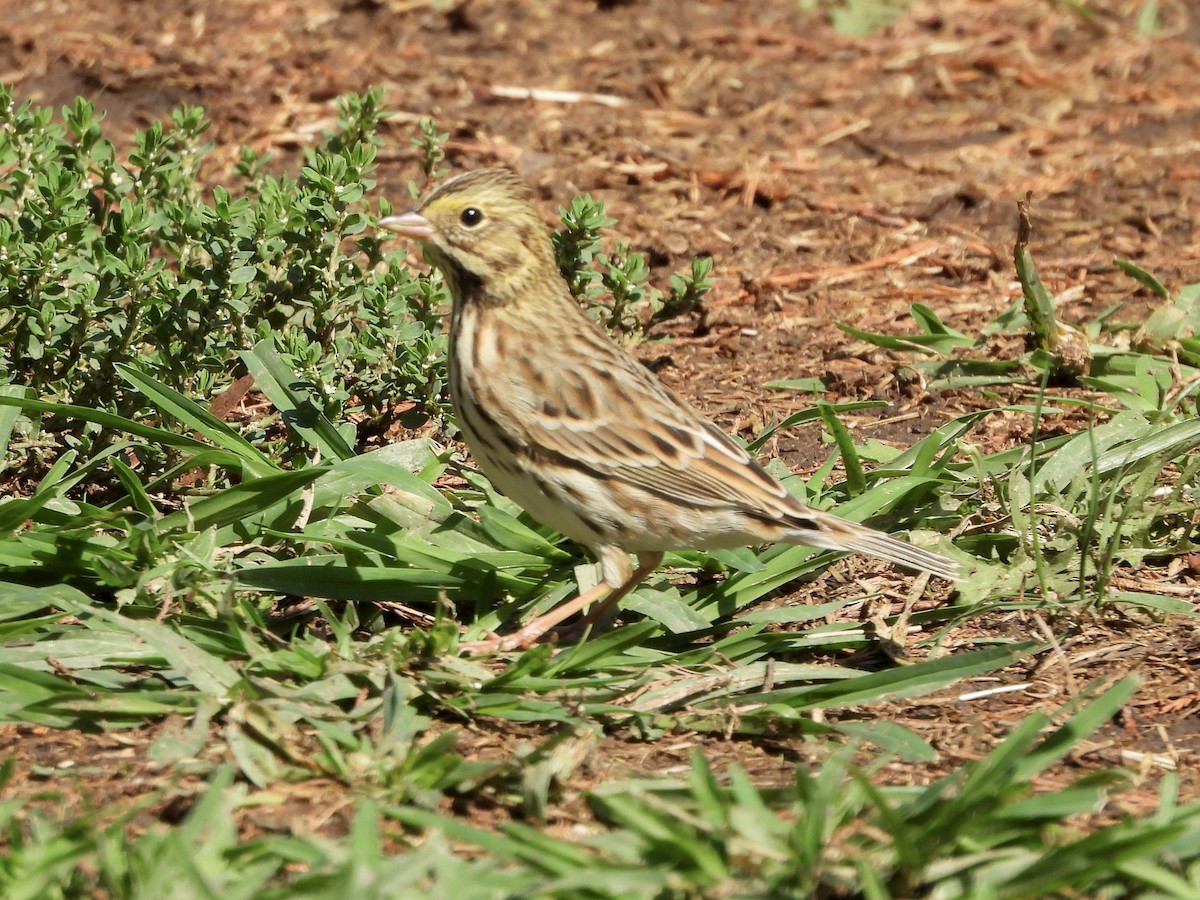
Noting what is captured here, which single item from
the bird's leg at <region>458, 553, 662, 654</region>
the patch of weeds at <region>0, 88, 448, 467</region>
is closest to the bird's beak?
the patch of weeds at <region>0, 88, 448, 467</region>

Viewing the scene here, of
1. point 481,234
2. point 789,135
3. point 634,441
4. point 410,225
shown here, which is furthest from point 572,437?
point 789,135

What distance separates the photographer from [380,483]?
19.0 feet

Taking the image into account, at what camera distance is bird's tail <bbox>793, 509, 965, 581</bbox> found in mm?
5355

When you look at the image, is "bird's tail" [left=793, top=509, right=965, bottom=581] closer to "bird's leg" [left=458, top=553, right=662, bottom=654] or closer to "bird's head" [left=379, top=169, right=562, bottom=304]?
"bird's leg" [left=458, top=553, right=662, bottom=654]

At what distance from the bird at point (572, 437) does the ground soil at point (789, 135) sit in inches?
23.8

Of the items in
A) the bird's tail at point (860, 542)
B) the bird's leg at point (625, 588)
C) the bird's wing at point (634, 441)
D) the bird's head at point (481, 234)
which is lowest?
the bird's leg at point (625, 588)

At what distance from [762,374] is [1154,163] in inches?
134

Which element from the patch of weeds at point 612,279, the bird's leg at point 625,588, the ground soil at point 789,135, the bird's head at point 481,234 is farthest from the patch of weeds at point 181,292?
the ground soil at point 789,135

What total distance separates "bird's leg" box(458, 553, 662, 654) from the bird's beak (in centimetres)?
A: 139

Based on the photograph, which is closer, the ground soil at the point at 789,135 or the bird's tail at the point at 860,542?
the bird's tail at the point at 860,542

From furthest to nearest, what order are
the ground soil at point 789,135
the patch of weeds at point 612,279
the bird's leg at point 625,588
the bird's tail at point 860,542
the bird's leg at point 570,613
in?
the ground soil at point 789,135, the patch of weeds at point 612,279, the bird's leg at point 625,588, the bird's tail at point 860,542, the bird's leg at point 570,613

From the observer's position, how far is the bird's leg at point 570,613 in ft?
17.1

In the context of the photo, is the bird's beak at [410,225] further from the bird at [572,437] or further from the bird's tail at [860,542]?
the bird's tail at [860,542]

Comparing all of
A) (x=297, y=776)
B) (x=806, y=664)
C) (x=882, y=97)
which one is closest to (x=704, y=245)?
(x=882, y=97)
